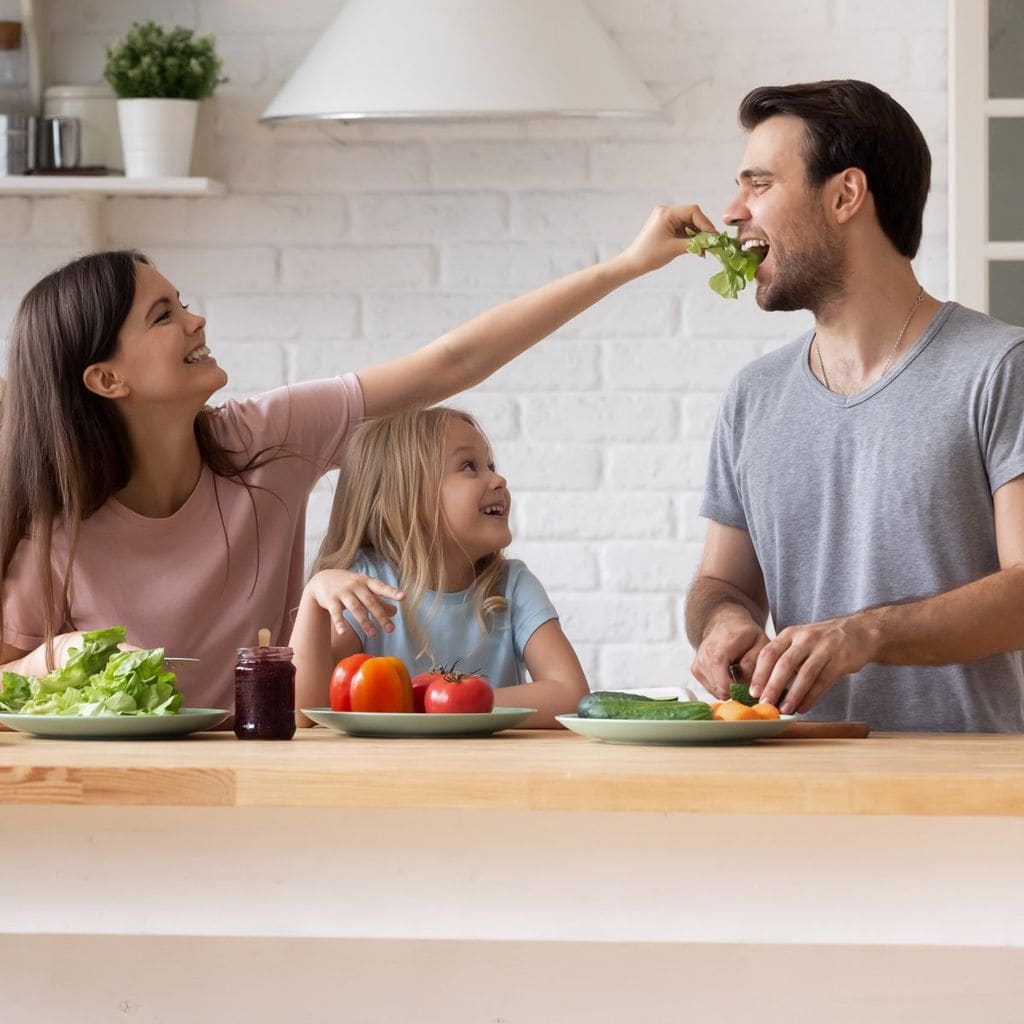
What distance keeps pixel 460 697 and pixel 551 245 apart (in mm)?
1706

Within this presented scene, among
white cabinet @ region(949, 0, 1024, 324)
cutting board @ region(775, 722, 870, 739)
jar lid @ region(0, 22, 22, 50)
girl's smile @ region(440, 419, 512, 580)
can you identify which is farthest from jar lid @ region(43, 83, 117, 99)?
cutting board @ region(775, 722, 870, 739)

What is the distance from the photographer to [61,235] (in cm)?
318

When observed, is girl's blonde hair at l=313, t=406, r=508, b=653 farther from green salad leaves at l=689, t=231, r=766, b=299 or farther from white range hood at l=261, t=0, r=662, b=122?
white range hood at l=261, t=0, r=662, b=122

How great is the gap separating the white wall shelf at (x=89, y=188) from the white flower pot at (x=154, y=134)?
2cm

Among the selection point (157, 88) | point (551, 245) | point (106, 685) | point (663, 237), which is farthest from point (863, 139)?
point (157, 88)

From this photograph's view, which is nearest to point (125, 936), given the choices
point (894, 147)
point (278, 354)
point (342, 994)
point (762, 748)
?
point (342, 994)

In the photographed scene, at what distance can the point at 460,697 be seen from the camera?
1653 millimetres

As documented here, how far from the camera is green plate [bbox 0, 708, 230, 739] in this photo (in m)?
1.56

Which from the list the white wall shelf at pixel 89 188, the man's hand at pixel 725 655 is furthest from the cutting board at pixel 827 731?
the white wall shelf at pixel 89 188

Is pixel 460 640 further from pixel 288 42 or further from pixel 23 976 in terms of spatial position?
pixel 288 42

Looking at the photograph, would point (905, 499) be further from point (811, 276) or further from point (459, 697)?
point (459, 697)

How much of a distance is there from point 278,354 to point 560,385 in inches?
23.3

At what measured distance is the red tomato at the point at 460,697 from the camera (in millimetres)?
1652

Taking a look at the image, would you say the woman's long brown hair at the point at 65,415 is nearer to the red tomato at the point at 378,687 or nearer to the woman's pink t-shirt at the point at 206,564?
the woman's pink t-shirt at the point at 206,564
